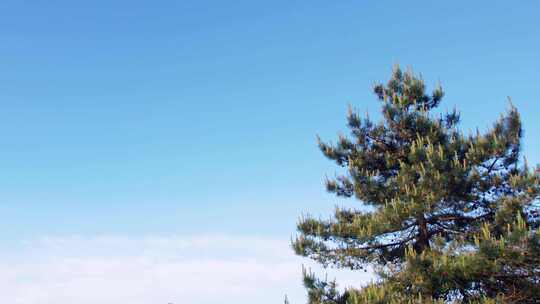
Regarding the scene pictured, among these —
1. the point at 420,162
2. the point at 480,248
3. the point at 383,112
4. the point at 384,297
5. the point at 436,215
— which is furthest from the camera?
the point at 383,112

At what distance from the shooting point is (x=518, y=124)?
15.8 meters

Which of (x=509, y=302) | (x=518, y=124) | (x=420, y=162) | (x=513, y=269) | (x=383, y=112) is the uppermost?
(x=383, y=112)

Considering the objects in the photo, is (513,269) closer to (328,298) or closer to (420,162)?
(420,162)

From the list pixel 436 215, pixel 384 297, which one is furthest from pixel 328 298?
pixel 436 215

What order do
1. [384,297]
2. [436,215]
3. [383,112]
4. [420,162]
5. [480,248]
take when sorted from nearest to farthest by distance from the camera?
[480,248] < [384,297] < [420,162] < [436,215] < [383,112]

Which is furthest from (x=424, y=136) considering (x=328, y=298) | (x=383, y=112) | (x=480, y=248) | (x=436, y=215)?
(x=328, y=298)

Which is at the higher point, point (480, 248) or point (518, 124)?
point (518, 124)

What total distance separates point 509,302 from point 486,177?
412 cm

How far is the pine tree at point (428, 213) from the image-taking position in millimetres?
13516

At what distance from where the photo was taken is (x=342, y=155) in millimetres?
18312

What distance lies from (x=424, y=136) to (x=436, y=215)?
2.91m

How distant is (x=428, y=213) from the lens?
15570 mm

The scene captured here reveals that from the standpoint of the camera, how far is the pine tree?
44.3 feet

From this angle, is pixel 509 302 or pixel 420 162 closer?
pixel 509 302
